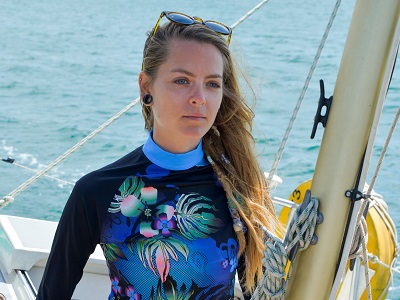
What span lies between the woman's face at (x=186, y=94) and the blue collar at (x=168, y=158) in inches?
0.5

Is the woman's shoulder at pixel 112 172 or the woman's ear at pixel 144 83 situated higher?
the woman's ear at pixel 144 83

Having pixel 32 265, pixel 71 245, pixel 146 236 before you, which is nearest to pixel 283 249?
pixel 146 236

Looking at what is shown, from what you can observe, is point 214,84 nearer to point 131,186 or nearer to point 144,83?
point 144,83

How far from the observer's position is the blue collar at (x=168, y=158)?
1.55 meters

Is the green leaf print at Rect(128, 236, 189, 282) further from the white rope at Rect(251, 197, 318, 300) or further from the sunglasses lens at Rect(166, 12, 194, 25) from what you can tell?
the sunglasses lens at Rect(166, 12, 194, 25)

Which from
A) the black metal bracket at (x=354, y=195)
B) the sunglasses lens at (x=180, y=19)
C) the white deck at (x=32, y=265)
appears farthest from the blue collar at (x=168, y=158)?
the white deck at (x=32, y=265)

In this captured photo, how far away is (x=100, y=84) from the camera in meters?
12.3

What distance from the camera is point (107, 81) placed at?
12.4m

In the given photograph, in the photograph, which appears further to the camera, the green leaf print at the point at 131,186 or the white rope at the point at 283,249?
the green leaf print at the point at 131,186

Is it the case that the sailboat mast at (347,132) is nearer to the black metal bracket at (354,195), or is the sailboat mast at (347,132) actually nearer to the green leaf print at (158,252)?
the black metal bracket at (354,195)

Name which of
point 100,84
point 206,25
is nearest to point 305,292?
point 206,25

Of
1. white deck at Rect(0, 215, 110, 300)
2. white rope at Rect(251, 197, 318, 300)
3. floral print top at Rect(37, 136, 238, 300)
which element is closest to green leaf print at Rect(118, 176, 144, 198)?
floral print top at Rect(37, 136, 238, 300)

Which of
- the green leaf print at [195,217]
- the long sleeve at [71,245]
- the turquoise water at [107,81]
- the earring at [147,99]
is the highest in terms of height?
the turquoise water at [107,81]

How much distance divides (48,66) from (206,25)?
11629mm
